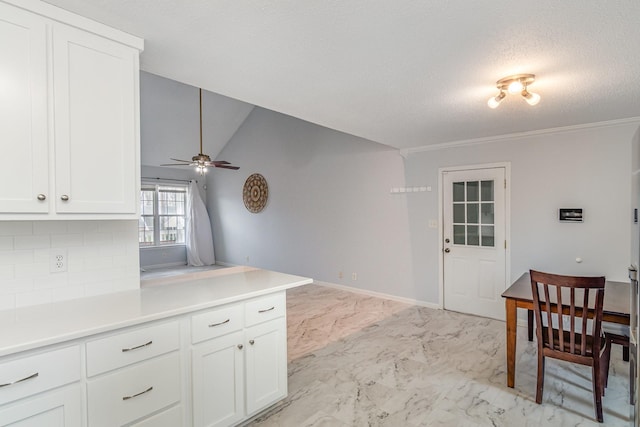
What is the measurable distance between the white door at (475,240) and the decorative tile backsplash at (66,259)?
3.83m

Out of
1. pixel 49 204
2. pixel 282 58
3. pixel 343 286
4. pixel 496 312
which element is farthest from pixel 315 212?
pixel 49 204

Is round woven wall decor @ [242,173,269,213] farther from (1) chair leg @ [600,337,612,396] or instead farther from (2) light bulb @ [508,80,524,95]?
(1) chair leg @ [600,337,612,396]

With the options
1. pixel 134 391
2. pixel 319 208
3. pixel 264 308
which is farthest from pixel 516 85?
pixel 319 208

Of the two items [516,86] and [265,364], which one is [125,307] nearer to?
[265,364]

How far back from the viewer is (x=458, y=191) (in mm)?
4582

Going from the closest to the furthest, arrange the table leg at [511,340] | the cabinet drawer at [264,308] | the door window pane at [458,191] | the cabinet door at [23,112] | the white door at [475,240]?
the cabinet door at [23,112], the cabinet drawer at [264,308], the table leg at [511,340], the white door at [475,240], the door window pane at [458,191]

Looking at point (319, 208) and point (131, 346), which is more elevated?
point (319, 208)

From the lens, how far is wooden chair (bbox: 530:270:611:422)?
2273 mm

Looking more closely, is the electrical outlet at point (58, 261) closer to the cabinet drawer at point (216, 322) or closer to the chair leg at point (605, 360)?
the cabinet drawer at point (216, 322)

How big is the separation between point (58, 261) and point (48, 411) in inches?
32.4

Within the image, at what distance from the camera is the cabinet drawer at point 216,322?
1.87 metres

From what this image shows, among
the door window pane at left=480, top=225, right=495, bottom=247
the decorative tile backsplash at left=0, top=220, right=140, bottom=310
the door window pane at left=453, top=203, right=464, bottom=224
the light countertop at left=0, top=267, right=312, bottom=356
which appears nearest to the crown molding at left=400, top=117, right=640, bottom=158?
the door window pane at left=453, top=203, right=464, bottom=224

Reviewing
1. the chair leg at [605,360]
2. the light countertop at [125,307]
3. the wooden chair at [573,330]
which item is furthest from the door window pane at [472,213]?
the light countertop at [125,307]

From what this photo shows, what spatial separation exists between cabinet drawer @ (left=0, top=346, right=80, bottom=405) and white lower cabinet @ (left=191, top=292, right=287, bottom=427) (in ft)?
1.81
